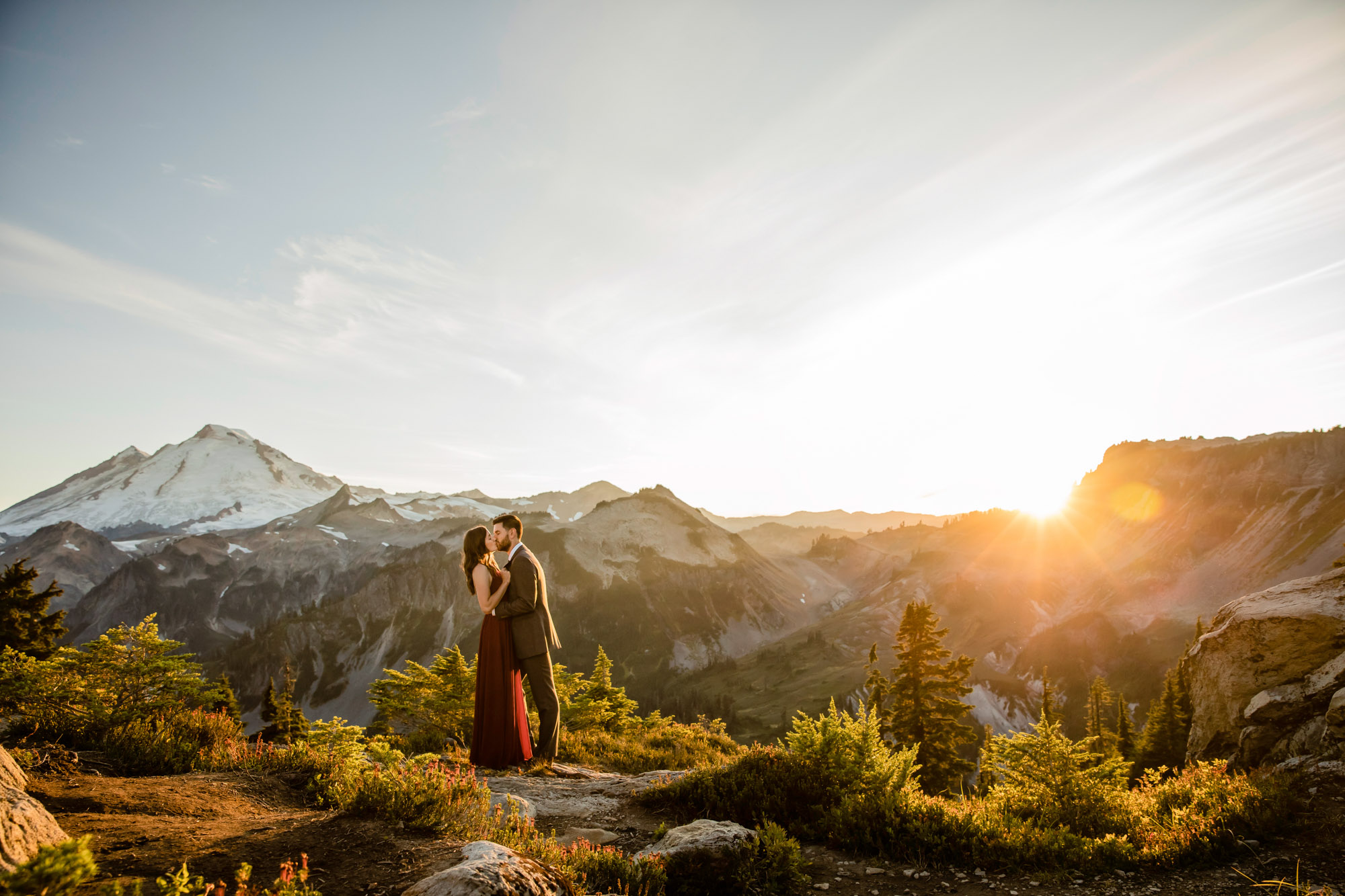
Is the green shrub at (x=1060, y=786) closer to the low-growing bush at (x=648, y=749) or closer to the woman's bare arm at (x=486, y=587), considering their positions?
the low-growing bush at (x=648, y=749)

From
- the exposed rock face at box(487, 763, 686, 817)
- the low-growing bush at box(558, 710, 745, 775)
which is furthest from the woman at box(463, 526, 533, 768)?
the low-growing bush at box(558, 710, 745, 775)

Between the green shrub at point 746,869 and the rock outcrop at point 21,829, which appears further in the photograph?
the green shrub at point 746,869

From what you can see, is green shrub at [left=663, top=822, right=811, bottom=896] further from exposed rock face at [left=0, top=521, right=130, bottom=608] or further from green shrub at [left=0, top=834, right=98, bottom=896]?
exposed rock face at [left=0, top=521, right=130, bottom=608]

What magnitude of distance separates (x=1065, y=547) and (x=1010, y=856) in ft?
601

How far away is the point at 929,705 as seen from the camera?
21.6 m

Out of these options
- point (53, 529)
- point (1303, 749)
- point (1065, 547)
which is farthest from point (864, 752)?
point (53, 529)

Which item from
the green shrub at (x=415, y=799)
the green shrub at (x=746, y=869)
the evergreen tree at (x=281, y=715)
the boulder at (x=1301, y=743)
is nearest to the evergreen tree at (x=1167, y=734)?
the boulder at (x=1301, y=743)

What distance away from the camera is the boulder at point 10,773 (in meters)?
4.44

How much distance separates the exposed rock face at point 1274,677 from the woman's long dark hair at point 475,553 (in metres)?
11.9

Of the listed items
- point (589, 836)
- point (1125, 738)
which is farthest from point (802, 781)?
point (1125, 738)

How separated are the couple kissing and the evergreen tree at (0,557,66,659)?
23.6m

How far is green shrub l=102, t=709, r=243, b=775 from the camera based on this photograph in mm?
7156

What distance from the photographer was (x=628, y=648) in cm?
14175

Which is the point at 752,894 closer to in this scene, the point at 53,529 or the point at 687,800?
the point at 687,800
